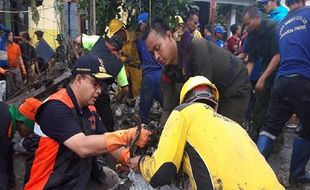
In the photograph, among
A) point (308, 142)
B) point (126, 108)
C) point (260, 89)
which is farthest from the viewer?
point (126, 108)

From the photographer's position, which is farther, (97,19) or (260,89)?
(97,19)

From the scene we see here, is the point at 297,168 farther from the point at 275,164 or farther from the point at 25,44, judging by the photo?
the point at 25,44

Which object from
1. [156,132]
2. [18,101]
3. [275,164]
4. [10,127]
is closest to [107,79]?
[156,132]

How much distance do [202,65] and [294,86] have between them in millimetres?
1153

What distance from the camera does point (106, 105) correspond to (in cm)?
539

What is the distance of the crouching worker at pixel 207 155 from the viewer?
220cm

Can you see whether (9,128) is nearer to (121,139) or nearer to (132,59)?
(121,139)

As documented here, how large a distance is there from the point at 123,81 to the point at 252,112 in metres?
1.66

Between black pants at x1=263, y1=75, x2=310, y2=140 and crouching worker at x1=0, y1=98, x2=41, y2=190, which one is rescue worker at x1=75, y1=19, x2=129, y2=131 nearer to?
black pants at x1=263, y1=75, x2=310, y2=140

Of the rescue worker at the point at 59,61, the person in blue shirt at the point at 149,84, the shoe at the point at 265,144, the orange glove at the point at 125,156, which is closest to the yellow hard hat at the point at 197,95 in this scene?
the orange glove at the point at 125,156

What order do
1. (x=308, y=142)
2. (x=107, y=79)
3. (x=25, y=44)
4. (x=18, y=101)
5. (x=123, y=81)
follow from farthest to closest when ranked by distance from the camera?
(x=25, y=44) < (x=123, y=81) < (x=18, y=101) < (x=308, y=142) < (x=107, y=79)

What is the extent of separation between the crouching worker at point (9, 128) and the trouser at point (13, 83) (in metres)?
1.99

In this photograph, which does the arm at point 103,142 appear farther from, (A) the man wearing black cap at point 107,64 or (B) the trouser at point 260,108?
(B) the trouser at point 260,108

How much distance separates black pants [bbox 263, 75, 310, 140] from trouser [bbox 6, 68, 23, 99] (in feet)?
8.90
